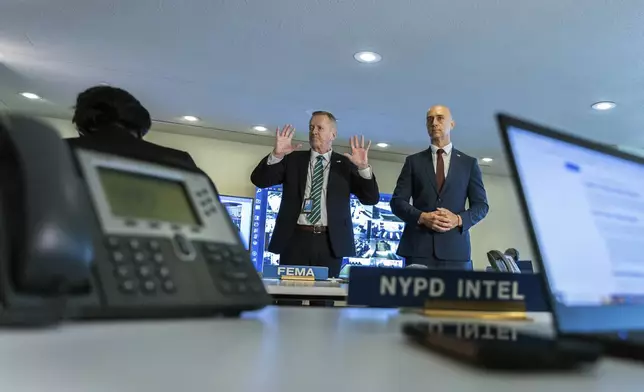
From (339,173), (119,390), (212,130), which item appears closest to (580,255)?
(119,390)

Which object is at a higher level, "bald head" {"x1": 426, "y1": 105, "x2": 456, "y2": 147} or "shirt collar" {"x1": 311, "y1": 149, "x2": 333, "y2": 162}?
"bald head" {"x1": 426, "y1": 105, "x2": 456, "y2": 147}

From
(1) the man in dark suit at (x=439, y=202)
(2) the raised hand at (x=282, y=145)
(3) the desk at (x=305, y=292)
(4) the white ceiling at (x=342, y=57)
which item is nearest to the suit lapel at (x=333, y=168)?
(2) the raised hand at (x=282, y=145)

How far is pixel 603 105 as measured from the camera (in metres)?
4.07

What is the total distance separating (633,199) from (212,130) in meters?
5.46

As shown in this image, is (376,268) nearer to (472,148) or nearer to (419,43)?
(419,43)

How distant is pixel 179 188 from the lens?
0.55m

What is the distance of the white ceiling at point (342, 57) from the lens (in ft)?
9.02

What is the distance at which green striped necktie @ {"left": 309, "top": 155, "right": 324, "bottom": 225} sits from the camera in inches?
88.7

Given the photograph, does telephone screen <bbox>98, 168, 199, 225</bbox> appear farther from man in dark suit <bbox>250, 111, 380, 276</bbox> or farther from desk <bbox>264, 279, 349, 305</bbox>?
man in dark suit <bbox>250, 111, 380, 276</bbox>

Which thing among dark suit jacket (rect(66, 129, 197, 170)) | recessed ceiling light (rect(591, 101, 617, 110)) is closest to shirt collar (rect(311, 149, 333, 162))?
dark suit jacket (rect(66, 129, 197, 170))

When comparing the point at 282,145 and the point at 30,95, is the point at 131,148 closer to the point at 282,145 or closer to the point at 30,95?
the point at 282,145

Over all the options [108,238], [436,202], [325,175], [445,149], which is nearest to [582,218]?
[108,238]

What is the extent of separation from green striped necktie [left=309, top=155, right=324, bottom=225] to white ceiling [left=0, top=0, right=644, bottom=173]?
96 cm

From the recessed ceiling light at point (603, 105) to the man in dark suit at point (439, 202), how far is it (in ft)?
8.22
